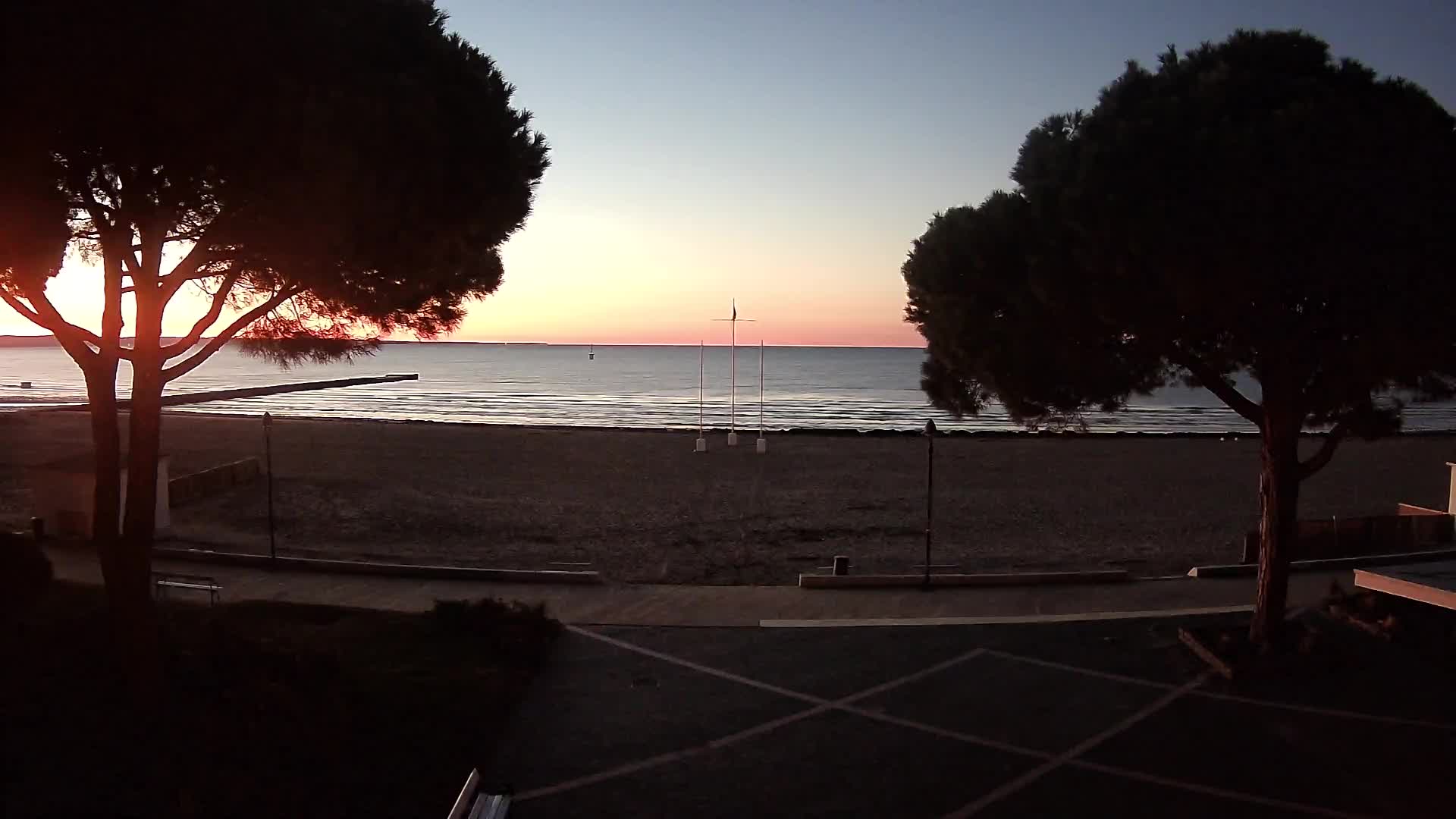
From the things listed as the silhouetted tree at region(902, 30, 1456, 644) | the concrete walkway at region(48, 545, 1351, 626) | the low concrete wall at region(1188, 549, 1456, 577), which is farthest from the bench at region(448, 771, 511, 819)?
the low concrete wall at region(1188, 549, 1456, 577)

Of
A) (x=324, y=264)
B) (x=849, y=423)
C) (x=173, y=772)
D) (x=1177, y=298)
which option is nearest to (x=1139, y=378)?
(x=1177, y=298)

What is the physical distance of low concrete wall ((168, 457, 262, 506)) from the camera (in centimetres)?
2188

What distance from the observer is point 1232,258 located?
731cm

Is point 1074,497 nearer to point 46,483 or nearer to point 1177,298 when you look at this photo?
point 1177,298

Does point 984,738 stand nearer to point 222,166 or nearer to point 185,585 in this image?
point 222,166

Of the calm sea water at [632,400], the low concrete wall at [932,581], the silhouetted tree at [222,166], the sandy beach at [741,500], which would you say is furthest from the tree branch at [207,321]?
the calm sea water at [632,400]

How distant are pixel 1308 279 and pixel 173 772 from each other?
28.4 ft

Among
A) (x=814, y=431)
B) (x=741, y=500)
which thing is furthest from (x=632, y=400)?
(x=741, y=500)

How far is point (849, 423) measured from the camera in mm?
59125

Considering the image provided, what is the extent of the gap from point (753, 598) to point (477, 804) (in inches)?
269

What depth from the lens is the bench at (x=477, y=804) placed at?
17.2 feet

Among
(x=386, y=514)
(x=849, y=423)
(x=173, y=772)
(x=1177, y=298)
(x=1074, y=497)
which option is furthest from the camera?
(x=849, y=423)

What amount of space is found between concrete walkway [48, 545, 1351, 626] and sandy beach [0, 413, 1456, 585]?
3063 mm

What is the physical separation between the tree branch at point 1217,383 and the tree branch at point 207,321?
26.7 ft
